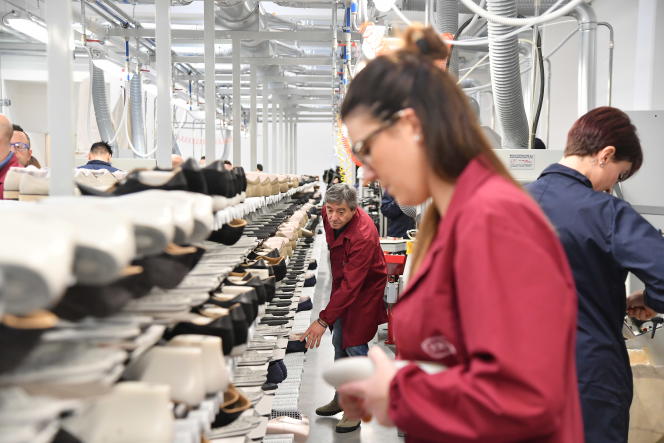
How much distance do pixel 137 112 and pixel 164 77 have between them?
5002mm

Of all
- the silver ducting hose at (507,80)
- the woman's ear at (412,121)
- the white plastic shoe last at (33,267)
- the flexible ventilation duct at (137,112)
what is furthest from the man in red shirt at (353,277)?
the flexible ventilation duct at (137,112)

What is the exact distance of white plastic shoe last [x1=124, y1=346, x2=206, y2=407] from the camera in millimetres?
1449

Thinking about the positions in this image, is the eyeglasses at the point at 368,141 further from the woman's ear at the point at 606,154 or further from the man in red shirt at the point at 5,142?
the man in red shirt at the point at 5,142

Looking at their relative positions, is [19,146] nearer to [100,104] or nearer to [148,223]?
[100,104]

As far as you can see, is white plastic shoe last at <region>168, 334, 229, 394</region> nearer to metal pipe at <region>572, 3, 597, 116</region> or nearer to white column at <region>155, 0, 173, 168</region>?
white column at <region>155, 0, 173, 168</region>

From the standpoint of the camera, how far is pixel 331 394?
5.36 m

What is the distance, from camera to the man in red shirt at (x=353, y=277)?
4.35 meters

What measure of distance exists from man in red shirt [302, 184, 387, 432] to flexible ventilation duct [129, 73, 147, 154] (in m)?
4.78

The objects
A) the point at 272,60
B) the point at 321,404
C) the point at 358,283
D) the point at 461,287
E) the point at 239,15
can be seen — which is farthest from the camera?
the point at 272,60

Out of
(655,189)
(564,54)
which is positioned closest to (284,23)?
(564,54)

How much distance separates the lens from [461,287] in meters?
1.11

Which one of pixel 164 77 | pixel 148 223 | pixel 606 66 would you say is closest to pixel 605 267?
pixel 148 223

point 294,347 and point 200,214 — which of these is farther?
point 294,347

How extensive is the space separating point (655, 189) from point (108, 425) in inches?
156
